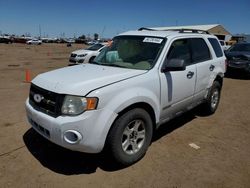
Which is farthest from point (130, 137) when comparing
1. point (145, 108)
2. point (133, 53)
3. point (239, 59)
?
point (239, 59)

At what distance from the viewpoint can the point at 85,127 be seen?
303 centimetres

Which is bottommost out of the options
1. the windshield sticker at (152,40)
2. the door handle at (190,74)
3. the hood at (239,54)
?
the hood at (239,54)

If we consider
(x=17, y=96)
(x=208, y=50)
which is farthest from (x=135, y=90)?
(x=17, y=96)

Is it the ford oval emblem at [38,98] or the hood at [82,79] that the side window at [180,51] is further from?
the ford oval emblem at [38,98]

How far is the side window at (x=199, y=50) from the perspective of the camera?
16.2ft

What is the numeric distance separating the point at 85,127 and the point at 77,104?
0.96 ft

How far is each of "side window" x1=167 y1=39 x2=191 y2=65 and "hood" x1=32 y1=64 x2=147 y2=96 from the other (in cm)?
79

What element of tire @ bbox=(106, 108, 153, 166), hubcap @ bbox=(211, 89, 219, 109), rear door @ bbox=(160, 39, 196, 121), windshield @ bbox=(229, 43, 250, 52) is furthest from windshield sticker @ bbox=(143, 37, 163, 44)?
windshield @ bbox=(229, 43, 250, 52)

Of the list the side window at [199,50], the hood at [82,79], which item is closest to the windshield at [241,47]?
the side window at [199,50]

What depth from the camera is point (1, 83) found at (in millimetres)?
9547

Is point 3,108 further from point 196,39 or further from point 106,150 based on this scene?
point 196,39

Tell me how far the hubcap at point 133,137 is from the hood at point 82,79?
0.68 meters

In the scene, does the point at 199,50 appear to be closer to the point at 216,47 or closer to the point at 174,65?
the point at 216,47

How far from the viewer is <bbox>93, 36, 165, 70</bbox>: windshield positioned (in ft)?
13.3
